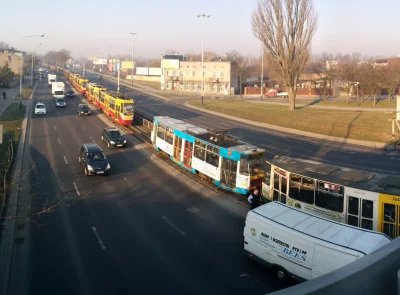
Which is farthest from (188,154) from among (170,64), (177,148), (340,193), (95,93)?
(170,64)

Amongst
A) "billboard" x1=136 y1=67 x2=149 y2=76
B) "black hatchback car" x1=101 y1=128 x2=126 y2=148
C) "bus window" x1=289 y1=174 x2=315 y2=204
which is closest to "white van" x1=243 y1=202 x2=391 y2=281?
"bus window" x1=289 y1=174 x2=315 y2=204

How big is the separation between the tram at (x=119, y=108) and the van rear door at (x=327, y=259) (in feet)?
99.8

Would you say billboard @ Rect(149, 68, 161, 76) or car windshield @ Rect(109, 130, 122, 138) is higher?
billboard @ Rect(149, 68, 161, 76)

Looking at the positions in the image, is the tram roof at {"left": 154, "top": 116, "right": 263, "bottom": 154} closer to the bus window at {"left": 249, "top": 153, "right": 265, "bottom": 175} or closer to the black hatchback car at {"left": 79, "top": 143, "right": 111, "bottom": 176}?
the bus window at {"left": 249, "top": 153, "right": 265, "bottom": 175}

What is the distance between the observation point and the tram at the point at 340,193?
40.0 ft

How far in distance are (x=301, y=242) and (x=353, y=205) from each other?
336 cm

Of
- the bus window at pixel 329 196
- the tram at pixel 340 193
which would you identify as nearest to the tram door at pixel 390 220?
the tram at pixel 340 193

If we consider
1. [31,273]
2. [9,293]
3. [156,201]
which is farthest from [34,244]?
[156,201]

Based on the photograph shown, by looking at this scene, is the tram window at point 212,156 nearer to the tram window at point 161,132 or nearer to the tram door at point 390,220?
the tram window at point 161,132

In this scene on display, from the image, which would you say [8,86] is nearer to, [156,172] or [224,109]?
[224,109]

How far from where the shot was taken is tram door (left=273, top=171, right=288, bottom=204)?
15.7 m

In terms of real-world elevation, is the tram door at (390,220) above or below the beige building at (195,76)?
below

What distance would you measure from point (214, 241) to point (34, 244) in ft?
20.8

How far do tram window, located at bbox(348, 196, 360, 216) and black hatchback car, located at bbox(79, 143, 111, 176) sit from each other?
14.0m
